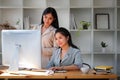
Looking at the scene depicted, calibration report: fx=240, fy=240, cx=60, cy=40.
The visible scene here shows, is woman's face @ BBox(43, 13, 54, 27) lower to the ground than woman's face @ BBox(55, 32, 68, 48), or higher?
higher

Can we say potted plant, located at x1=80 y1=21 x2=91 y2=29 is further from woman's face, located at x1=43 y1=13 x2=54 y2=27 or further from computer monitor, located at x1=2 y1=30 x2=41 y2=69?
computer monitor, located at x1=2 y1=30 x2=41 y2=69

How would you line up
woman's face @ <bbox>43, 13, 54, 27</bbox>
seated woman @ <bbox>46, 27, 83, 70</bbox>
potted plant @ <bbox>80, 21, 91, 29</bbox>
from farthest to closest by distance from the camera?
potted plant @ <bbox>80, 21, 91, 29</bbox> → woman's face @ <bbox>43, 13, 54, 27</bbox> → seated woman @ <bbox>46, 27, 83, 70</bbox>

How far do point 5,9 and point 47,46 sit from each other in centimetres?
157

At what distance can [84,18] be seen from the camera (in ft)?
16.5

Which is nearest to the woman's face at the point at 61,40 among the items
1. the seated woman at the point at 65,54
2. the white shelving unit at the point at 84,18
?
the seated woman at the point at 65,54

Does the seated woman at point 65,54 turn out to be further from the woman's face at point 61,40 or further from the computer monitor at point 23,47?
the computer monitor at point 23,47

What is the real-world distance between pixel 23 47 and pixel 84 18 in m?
2.39

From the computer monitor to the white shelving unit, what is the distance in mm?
1877

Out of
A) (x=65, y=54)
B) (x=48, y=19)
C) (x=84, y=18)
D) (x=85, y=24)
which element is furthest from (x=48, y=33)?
(x=84, y=18)

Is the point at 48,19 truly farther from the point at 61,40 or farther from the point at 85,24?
the point at 85,24

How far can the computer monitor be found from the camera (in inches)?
113

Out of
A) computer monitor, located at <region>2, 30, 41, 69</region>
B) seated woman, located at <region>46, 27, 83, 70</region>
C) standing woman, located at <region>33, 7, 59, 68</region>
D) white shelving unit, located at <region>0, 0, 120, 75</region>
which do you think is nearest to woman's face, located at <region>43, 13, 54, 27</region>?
standing woman, located at <region>33, 7, 59, 68</region>

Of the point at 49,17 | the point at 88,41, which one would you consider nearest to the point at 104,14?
the point at 88,41

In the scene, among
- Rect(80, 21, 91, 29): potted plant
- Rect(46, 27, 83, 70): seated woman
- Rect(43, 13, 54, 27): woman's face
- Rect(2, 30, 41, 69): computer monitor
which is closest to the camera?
Rect(2, 30, 41, 69): computer monitor
